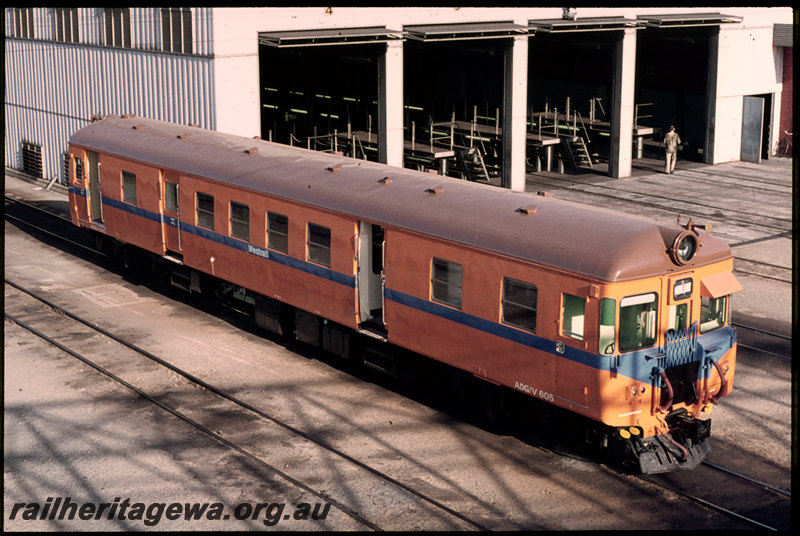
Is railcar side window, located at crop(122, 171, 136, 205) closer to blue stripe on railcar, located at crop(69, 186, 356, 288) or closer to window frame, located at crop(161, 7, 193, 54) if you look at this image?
blue stripe on railcar, located at crop(69, 186, 356, 288)

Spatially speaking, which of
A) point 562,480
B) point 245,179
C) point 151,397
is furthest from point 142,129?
point 562,480

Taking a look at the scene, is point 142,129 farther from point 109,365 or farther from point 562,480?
point 562,480

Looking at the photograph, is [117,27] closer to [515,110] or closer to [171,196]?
[171,196]

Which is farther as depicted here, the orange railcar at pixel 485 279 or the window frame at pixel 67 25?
the window frame at pixel 67 25

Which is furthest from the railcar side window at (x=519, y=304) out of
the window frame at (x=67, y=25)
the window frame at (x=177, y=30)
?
the window frame at (x=67, y=25)

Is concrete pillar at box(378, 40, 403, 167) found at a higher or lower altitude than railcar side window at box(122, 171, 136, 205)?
higher

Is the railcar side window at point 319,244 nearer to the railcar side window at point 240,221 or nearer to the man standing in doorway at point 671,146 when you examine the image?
the railcar side window at point 240,221

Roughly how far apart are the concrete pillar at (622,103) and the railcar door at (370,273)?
2034 cm

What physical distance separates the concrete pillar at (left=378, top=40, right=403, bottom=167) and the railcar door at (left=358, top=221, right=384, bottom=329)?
42.4ft

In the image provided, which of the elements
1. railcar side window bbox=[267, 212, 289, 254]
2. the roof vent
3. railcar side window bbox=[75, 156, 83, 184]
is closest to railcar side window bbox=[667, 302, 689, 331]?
the roof vent

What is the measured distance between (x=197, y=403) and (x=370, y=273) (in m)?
3.32

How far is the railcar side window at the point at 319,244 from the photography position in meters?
16.4

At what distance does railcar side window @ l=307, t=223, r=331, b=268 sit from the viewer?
1636 cm

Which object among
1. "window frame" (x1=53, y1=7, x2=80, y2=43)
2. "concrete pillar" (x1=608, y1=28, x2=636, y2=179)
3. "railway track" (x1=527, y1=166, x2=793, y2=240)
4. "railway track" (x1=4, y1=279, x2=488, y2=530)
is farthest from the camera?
"concrete pillar" (x1=608, y1=28, x2=636, y2=179)
